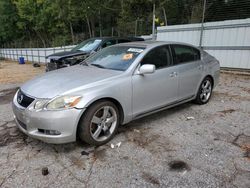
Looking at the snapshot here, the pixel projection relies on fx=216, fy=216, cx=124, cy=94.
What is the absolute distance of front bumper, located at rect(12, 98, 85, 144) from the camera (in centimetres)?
267

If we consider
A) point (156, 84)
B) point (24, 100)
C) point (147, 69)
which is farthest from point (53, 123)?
point (156, 84)

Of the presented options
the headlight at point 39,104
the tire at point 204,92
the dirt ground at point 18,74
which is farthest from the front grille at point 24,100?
the dirt ground at point 18,74

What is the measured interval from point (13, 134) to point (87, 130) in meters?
1.47

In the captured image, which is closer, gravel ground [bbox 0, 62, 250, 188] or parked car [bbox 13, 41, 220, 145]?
gravel ground [bbox 0, 62, 250, 188]

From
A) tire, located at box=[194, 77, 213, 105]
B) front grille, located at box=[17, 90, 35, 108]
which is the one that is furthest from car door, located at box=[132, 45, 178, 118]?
front grille, located at box=[17, 90, 35, 108]

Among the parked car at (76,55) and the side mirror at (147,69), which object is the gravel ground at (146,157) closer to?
the side mirror at (147,69)

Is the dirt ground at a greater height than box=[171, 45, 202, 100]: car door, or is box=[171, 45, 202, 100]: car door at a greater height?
box=[171, 45, 202, 100]: car door

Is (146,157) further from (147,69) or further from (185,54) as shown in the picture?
(185,54)

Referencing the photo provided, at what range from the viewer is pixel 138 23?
13.0m

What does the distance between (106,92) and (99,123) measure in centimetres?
46

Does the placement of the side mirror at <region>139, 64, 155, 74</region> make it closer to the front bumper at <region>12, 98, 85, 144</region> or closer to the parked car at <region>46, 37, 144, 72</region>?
the front bumper at <region>12, 98, 85, 144</region>

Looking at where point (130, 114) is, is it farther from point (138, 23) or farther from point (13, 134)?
point (138, 23)

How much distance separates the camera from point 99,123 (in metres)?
3.07

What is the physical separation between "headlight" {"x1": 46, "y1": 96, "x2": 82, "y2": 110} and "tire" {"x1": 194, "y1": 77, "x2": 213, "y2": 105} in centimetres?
291
